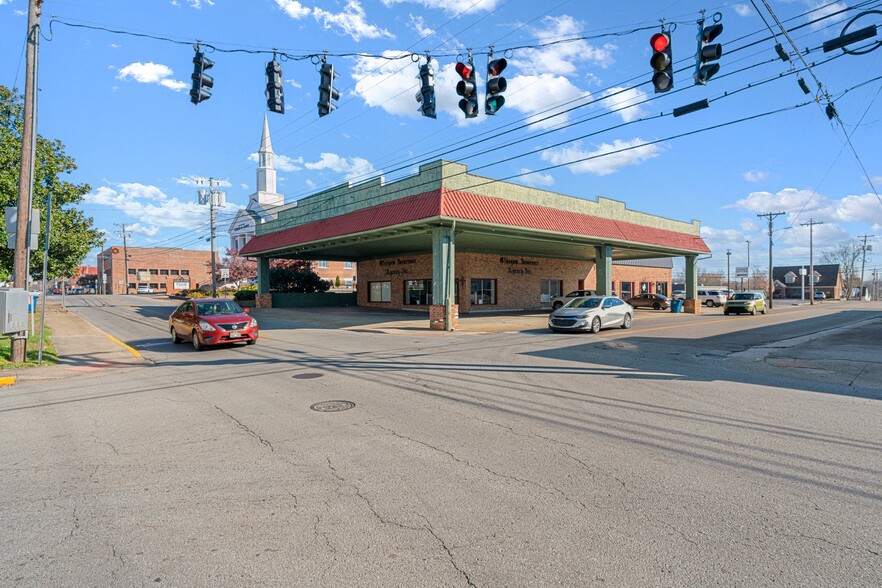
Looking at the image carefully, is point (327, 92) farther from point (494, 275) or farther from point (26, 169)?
point (494, 275)

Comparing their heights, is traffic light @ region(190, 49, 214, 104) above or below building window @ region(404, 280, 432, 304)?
above

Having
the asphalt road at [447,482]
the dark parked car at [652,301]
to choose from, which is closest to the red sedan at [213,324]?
the asphalt road at [447,482]

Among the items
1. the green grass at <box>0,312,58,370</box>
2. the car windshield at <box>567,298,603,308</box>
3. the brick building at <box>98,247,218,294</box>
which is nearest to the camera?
the green grass at <box>0,312,58,370</box>

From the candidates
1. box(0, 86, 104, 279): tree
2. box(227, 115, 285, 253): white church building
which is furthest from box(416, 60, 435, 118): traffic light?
box(227, 115, 285, 253): white church building

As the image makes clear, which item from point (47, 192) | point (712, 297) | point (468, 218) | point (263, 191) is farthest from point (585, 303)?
point (263, 191)

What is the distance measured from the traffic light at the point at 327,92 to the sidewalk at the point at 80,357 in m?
8.20

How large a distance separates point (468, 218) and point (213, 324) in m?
10.6

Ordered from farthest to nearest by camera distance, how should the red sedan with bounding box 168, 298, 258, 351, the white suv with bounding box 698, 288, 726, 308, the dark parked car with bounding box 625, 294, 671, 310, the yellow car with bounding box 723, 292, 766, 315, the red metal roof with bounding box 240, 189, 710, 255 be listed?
the white suv with bounding box 698, 288, 726, 308
the dark parked car with bounding box 625, 294, 671, 310
the yellow car with bounding box 723, 292, 766, 315
the red metal roof with bounding box 240, 189, 710, 255
the red sedan with bounding box 168, 298, 258, 351

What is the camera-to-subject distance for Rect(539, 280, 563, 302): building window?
36.3 meters

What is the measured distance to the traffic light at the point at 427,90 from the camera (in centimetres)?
965

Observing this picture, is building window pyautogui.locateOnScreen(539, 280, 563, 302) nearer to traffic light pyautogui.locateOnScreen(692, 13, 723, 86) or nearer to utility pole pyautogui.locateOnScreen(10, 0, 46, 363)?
traffic light pyautogui.locateOnScreen(692, 13, 723, 86)

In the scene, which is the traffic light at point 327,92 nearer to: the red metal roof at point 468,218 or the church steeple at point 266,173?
the red metal roof at point 468,218

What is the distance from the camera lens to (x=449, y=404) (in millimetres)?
7148

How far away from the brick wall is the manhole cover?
23.1 metres
